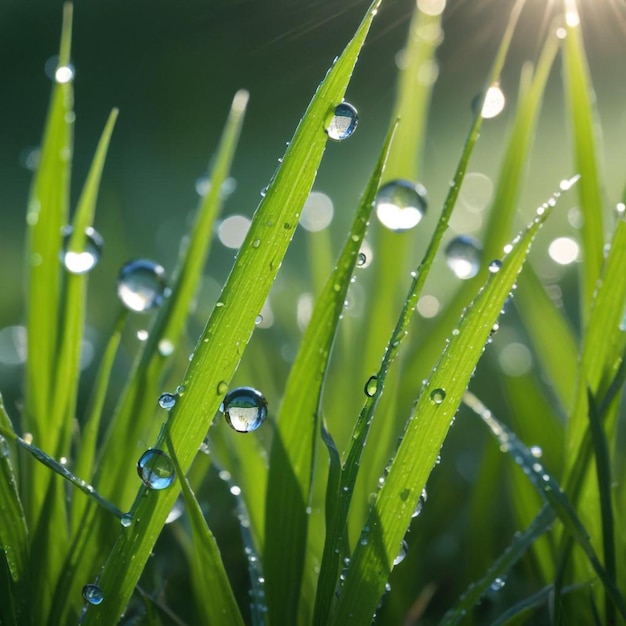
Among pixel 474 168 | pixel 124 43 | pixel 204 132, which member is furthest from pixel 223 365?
pixel 124 43

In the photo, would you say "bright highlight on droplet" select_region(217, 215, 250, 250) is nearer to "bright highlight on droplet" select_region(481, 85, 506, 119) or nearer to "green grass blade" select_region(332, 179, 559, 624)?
"bright highlight on droplet" select_region(481, 85, 506, 119)

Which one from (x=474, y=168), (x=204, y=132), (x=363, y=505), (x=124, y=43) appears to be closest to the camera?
(x=363, y=505)

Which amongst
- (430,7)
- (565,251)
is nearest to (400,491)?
(430,7)

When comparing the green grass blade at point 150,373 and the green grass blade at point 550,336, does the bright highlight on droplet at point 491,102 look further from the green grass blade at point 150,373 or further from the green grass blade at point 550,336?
the green grass blade at point 150,373

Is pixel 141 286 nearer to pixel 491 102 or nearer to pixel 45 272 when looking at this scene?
pixel 45 272

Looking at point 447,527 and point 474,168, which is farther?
point 474,168

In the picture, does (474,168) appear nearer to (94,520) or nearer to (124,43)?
(124,43)

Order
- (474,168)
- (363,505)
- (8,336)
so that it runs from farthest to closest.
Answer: (474,168)
(8,336)
(363,505)
